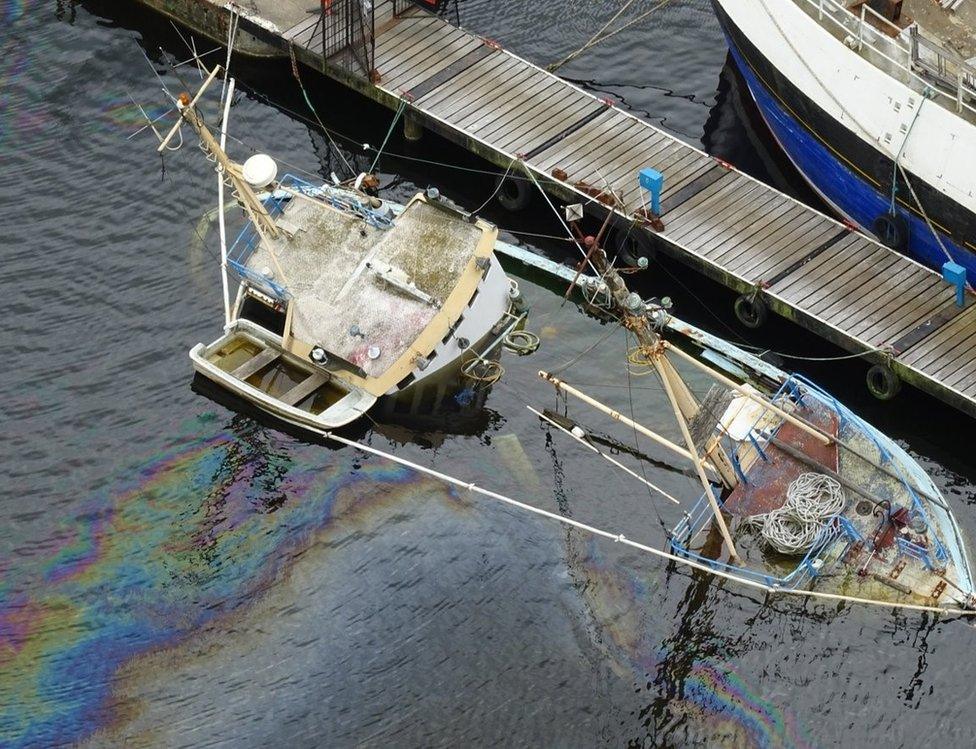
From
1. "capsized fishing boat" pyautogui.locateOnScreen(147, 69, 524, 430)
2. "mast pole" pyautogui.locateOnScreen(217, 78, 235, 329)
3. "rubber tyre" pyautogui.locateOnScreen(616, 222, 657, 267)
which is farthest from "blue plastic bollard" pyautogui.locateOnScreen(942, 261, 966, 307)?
"mast pole" pyautogui.locateOnScreen(217, 78, 235, 329)

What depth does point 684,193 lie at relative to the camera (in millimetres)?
52375

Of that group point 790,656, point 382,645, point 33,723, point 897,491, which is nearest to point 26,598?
point 33,723

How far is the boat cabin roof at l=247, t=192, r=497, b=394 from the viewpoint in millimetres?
47000

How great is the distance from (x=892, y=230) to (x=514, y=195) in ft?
45.6

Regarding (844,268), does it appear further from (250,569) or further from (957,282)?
(250,569)

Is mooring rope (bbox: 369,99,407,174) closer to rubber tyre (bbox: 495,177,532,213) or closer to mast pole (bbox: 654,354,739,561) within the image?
rubber tyre (bbox: 495,177,532,213)

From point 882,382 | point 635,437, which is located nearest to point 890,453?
point 882,382

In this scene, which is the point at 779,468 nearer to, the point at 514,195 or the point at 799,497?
the point at 799,497

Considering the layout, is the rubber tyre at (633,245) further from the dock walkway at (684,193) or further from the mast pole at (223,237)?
the mast pole at (223,237)

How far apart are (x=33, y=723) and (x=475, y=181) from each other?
26.2 meters

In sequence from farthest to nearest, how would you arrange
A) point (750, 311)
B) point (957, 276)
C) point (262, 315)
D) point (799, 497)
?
point (262, 315)
point (750, 311)
point (957, 276)
point (799, 497)

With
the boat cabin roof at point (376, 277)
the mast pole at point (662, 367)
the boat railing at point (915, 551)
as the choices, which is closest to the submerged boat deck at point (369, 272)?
the boat cabin roof at point (376, 277)

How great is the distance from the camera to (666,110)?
5859 centimetres

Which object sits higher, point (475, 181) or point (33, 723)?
point (475, 181)
